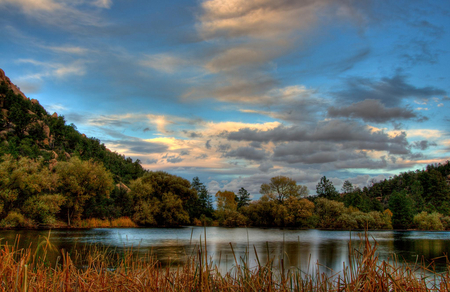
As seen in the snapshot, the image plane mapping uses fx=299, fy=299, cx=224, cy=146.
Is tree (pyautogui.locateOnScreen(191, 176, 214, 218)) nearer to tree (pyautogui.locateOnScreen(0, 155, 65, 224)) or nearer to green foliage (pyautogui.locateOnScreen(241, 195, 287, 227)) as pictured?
green foliage (pyautogui.locateOnScreen(241, 195, 287, 227))

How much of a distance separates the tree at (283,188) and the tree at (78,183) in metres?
32.0

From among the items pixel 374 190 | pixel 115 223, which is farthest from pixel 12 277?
pixel 374 190

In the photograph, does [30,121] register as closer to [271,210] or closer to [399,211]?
[271,210]

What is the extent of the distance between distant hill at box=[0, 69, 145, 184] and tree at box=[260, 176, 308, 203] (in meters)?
35.9

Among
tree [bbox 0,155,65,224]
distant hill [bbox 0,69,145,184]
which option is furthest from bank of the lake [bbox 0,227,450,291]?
distant hill [bbox 0,69,145,184]

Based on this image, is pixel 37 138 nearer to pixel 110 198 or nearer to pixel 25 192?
pixel 110 198

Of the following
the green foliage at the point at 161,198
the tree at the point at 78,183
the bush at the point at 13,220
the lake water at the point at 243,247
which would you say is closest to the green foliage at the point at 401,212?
the lake water at the point at 243,247

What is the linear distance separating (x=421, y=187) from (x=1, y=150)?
111 metres

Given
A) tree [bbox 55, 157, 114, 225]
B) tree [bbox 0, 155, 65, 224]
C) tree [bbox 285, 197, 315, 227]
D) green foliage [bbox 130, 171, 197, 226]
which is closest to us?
tree [bbox 0, 155, 65, 224]

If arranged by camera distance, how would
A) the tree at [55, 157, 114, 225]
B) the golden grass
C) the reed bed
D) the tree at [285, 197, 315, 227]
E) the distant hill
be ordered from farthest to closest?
the tree at [285, 197, 315, 227] → the distant hill → the golden grass → the tree at [55, 157, 114, 225] → the reed bed

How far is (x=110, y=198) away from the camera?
54.0 metres

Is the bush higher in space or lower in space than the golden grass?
higher

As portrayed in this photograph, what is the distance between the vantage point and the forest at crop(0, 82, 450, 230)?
35.2 m

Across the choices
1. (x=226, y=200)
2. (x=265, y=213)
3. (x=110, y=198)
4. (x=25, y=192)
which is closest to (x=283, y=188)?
(x=265, y=213)
